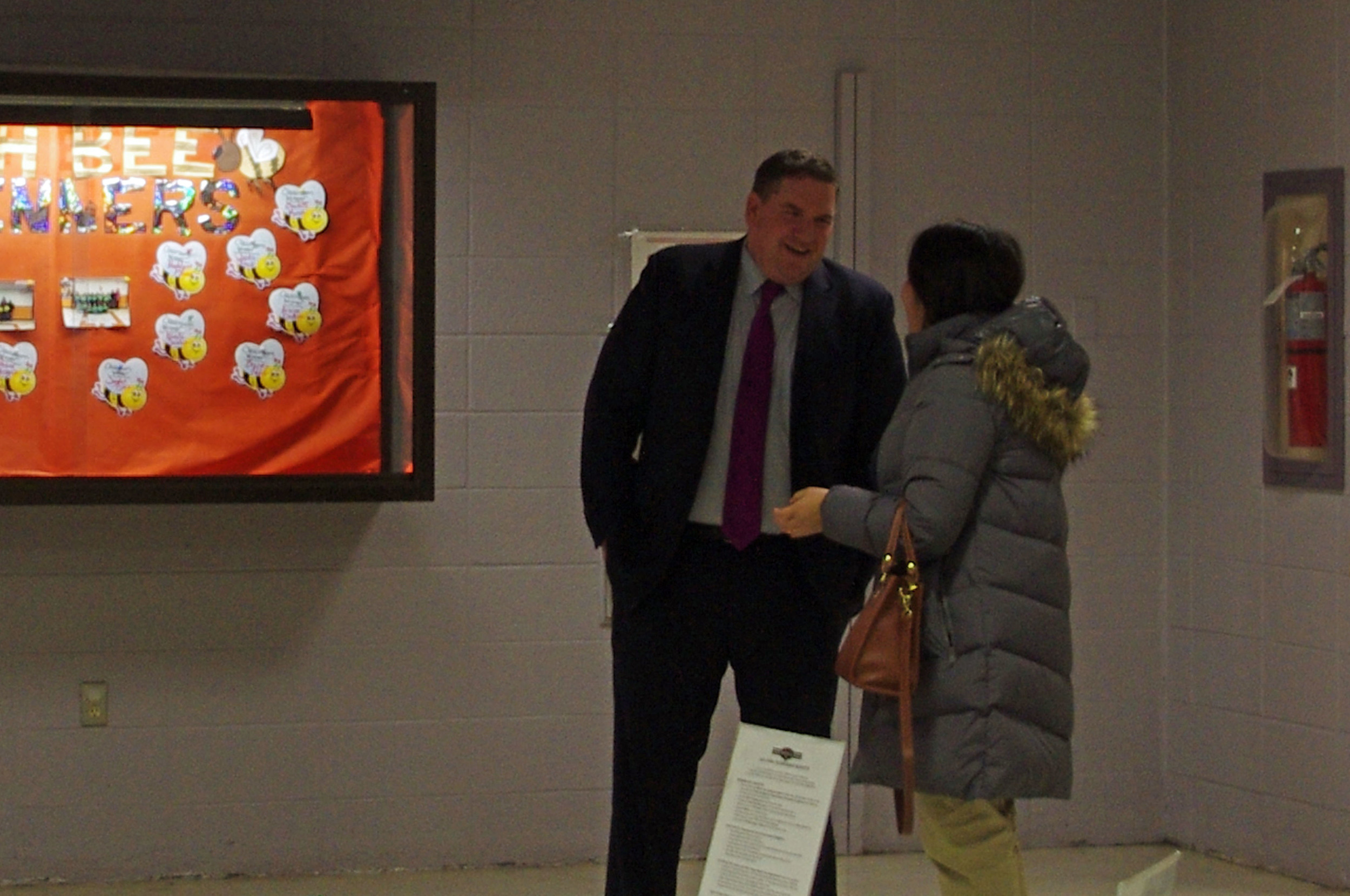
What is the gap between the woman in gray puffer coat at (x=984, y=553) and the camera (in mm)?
2410

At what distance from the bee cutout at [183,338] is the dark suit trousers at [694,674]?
1.51m

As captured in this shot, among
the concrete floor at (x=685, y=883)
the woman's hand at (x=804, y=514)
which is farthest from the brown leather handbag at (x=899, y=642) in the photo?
the concrete floor at (x=685, y=883)

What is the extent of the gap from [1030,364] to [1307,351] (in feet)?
6.45

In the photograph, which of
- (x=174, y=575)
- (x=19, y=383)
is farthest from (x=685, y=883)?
(x=19, y=383)

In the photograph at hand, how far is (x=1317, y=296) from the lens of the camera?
4051mm

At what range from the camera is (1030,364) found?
2.44m

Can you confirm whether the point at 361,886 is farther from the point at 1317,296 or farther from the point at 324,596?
the point at 1317,296

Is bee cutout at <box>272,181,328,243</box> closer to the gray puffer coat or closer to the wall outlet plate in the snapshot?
the wall outlet plate

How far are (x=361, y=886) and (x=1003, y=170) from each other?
8.45ft

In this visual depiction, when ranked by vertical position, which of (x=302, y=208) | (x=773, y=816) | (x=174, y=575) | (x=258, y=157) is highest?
(x=258, y=157)

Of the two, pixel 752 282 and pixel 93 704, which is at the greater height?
pixel 752 282

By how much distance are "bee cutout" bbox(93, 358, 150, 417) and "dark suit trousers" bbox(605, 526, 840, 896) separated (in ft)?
5.13

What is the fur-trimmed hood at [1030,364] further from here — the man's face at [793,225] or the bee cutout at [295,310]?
the bee cutout at [295,310]

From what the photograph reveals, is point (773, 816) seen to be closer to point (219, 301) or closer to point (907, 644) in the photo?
point (907, 644)
